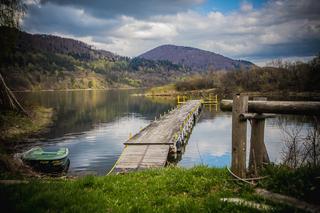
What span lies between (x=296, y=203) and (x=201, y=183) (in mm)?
2427

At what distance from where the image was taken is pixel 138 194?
732 cm

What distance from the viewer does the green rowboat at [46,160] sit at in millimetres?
22819

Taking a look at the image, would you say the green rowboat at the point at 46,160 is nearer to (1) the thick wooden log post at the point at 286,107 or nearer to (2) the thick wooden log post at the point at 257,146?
(2) the thick wooden log post at the point at 257,146

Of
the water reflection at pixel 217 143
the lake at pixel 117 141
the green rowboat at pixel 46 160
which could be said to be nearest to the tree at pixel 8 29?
the lake at pixel 117 141

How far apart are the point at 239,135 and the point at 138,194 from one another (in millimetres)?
3050

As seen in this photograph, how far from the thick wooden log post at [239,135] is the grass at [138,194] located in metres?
0.39

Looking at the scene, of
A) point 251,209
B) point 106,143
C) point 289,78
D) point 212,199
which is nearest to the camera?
point 251,209

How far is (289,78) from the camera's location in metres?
111

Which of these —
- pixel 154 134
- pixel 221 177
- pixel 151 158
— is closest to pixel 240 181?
pixel 221 177

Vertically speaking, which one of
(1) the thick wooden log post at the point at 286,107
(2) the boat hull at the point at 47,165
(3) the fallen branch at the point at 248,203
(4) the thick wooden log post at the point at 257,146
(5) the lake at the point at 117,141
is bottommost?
(5) the lake at the point at 117,141

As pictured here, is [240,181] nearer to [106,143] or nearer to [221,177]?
[221,177]

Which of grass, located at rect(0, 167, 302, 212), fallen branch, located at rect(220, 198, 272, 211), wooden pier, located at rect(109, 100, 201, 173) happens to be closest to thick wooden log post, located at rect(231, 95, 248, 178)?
grass, located at rect(0, 167, 302, 212)

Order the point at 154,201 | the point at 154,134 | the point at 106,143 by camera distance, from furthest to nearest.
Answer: the point at 106,143
the point at 154,134
the point at 154,201

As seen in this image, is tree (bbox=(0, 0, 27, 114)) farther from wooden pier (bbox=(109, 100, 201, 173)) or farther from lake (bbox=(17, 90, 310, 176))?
wooden pier (bbox=(109, 100, 201, 173))
